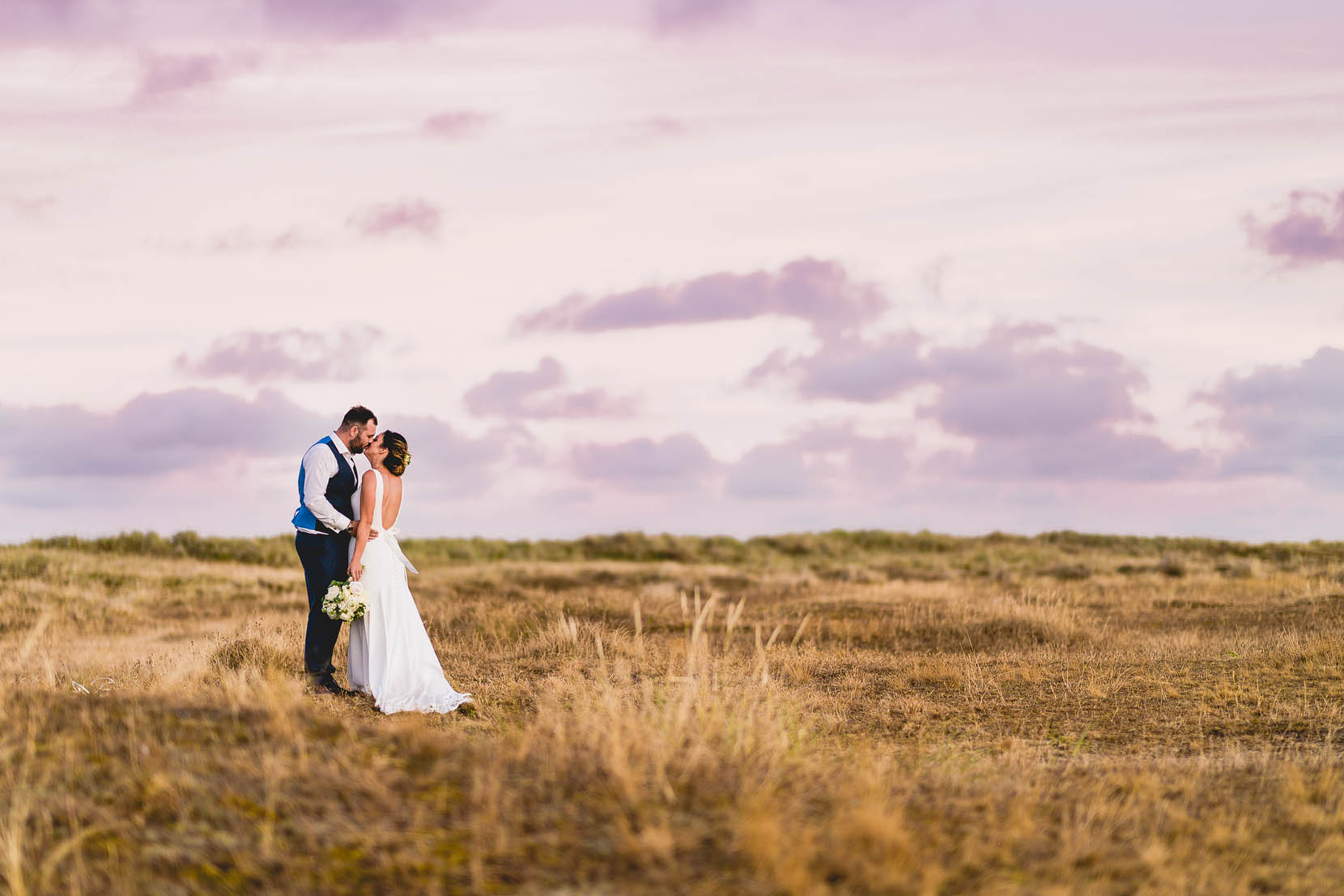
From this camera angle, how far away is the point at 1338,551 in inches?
1692

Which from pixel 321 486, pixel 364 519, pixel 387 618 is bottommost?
pixel 387 618

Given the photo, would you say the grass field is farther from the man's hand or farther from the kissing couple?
the man's hand

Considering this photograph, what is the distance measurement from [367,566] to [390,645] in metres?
0.83

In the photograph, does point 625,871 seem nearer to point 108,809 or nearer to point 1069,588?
point 108,809

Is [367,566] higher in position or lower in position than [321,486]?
lower

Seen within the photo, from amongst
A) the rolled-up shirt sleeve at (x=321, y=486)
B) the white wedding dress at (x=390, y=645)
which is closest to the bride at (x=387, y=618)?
the white wedding dress at (x=390, y=645)

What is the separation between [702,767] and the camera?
550 centimetres

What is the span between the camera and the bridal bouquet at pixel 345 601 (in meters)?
9.95

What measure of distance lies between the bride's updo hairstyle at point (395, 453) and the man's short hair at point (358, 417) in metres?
0.52

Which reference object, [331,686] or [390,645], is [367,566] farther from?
[331,686]

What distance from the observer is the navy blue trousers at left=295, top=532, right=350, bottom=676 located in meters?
10.4

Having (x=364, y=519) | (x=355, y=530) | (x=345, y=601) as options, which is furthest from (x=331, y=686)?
(x=364, y=519)

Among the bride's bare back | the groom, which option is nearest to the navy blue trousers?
the groom

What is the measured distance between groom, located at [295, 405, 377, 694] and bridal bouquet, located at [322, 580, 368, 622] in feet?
1.35
